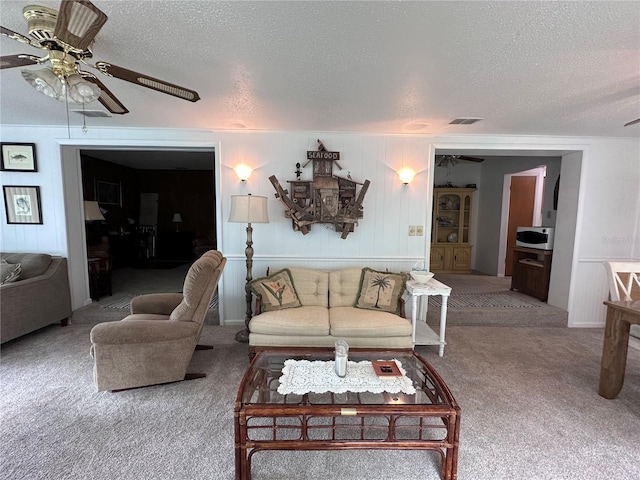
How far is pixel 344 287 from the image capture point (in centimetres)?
317

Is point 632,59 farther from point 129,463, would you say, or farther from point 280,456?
point 129,463

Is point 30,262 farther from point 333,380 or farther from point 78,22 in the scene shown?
point 333,380

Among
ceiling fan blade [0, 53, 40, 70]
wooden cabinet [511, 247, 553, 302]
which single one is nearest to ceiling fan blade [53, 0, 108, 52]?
ceiling fan blade [0, 53, 40, 70]

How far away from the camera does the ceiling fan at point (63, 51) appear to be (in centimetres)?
118

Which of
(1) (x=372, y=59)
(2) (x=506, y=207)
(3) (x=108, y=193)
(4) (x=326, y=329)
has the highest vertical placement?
(1) (x=372, y=59)

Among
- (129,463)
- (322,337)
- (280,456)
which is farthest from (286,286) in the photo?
(129,463)

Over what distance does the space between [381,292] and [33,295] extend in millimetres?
3791

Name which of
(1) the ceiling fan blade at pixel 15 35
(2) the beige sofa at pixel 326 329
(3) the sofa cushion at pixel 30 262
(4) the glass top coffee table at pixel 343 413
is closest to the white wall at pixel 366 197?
(3) the sofa cushion at pixel 30 262

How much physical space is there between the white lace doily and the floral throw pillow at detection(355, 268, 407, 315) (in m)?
1.04

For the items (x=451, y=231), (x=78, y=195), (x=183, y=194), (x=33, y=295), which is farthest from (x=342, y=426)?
(x=183, y=194)

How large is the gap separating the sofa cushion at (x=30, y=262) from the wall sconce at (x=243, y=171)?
249 centimetres

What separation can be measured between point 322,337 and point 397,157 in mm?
2304

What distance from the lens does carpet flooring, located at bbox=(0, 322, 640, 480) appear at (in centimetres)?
157

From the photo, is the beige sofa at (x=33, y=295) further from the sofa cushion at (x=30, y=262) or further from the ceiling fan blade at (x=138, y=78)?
the ceiling fan blade at (x=138, y=78)
